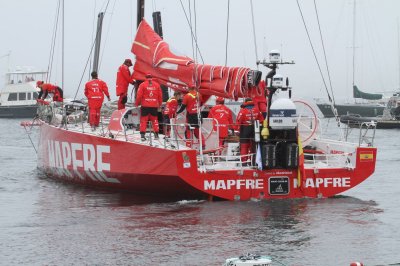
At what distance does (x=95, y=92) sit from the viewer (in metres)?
17.3

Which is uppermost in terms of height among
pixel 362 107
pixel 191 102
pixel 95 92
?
pixel 95 92

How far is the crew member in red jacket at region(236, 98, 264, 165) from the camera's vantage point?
14.6m

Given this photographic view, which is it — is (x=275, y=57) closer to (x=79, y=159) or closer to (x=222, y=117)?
(x=222, y=117)

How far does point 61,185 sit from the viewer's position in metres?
18.4

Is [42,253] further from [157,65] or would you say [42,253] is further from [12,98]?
[12,98]

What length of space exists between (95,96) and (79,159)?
1366mm

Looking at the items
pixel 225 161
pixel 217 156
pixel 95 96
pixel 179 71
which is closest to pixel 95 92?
pixel 95 96

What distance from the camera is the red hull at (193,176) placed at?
540 inches

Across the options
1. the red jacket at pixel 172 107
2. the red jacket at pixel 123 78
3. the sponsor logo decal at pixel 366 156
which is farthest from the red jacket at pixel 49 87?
the sponsor logo decal at pixel 366 156

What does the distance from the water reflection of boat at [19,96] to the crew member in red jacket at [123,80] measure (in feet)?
171

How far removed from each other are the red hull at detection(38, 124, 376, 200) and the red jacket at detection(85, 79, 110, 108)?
1.44 m

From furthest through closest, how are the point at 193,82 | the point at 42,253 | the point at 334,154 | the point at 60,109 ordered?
1. the point at 60,109
2. the point at 193,82
3. the point at 334,154
4. the point at 42,253

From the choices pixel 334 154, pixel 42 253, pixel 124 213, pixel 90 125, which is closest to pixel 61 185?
pixel 90 125

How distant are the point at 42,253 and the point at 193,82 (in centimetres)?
598
